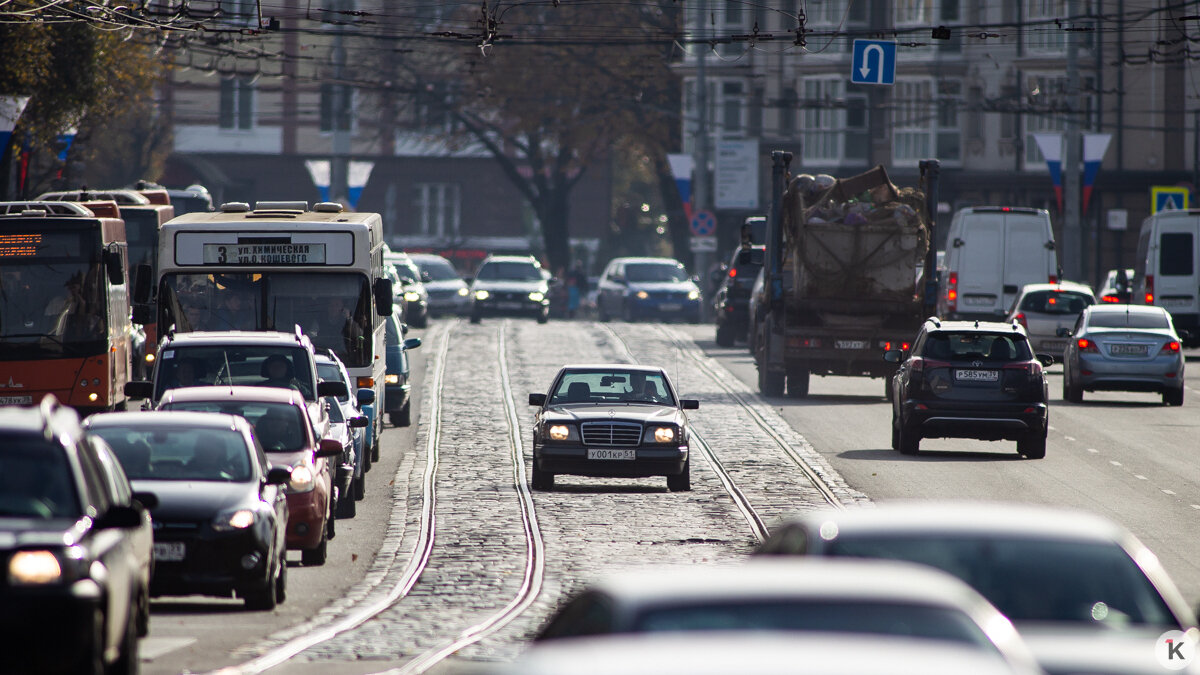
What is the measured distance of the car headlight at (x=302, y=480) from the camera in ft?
47.2

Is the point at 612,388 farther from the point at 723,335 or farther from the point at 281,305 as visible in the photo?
the point at 723,335

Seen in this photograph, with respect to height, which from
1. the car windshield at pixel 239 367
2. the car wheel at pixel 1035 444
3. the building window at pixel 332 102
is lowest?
the car wheel at pixel 1035 444

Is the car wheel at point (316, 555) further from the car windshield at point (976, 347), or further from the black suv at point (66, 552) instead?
the car windshield at point (976, 347)

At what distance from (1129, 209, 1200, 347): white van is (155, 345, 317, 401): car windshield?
27731mm

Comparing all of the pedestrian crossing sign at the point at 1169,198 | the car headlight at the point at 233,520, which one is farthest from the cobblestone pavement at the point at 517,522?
the pedestrian crossing sign at the point at 1169,198

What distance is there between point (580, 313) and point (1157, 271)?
104 ft

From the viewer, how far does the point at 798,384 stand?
3164 centimetres

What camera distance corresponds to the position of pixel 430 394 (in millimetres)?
31750

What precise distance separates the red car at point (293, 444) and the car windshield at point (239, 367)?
2.02 m

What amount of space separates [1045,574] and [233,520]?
6.18 meters

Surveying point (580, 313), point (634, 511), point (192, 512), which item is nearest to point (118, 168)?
point (580, 313)

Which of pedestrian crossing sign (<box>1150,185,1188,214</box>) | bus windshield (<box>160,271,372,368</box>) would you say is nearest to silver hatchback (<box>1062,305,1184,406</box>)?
bus windshield (<box>160,271,372,368</box>)

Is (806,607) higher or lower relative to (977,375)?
higher

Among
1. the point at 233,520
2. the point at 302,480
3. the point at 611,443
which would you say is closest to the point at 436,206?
→ the point at 611,443
